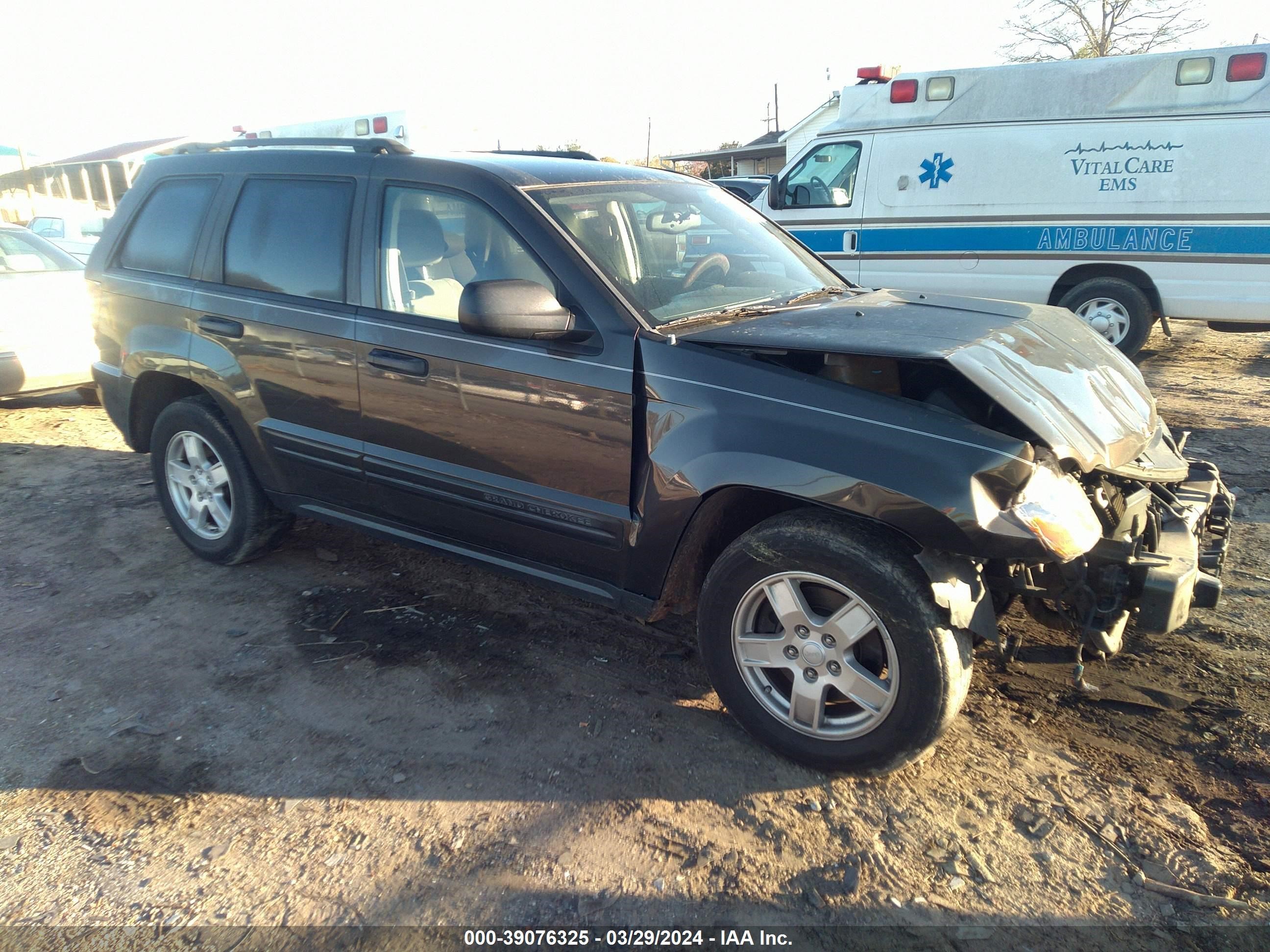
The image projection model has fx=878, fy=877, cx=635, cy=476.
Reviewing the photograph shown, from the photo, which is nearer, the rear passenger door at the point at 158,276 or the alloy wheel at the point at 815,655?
the alloy wheel at the point at 815,655

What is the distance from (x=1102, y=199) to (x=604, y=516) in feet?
23.1

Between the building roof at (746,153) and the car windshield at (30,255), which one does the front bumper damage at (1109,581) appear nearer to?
the car windshield at (30,255)

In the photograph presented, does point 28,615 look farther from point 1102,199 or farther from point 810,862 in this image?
point 1102,199

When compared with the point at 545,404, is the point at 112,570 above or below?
below

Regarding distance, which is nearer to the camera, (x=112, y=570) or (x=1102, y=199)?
(x=112, y=570)

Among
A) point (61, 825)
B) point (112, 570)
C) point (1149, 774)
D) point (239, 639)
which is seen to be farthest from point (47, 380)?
point (1149, 774)

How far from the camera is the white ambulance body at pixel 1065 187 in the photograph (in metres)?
7.49

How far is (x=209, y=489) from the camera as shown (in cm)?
439

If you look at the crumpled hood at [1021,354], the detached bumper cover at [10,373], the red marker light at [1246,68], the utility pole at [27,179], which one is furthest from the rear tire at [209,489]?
the utility pole at [27,179]

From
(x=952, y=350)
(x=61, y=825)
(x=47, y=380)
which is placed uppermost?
(x=952, y=350)

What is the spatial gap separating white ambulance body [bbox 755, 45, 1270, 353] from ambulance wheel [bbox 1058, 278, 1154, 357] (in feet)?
0.05

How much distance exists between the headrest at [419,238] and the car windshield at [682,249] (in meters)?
0.47

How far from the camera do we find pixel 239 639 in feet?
12.3

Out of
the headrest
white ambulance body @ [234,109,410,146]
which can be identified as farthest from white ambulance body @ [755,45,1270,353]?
the headrest
